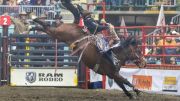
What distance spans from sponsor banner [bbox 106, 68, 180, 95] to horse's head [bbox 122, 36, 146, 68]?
1.23m

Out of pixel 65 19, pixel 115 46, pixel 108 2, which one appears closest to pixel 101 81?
pixel 115 46

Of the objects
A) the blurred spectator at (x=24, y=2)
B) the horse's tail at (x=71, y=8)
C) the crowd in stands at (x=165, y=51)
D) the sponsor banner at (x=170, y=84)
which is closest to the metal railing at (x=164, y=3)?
the blurred spectator at (x=24, y=2)

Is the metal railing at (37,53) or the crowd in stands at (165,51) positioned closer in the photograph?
the crowd in stands at (165,51)

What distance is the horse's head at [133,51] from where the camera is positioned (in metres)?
11.3

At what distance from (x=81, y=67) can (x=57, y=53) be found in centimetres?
79

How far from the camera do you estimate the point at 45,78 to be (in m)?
14.4

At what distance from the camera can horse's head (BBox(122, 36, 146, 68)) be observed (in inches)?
444

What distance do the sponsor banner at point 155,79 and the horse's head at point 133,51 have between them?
1.23 metres

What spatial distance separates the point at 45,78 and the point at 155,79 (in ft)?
10.8

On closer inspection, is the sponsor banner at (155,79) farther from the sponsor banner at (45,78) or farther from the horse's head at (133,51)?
the sponsor banner at (45,78)

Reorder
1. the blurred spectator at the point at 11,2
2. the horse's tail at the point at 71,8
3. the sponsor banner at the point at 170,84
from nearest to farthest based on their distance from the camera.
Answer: the horse's tail at the point at 71,8, the sponsor banner at the point at 170,84, the blurred spectator at the point at 11,2

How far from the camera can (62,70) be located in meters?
14.4

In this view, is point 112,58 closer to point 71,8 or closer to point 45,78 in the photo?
point 71,8

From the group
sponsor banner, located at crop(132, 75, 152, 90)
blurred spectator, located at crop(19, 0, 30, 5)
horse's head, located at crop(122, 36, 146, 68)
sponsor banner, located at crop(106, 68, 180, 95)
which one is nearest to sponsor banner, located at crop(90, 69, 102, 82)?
sponsor banner, located at crop(106, 68, 180, 95)
